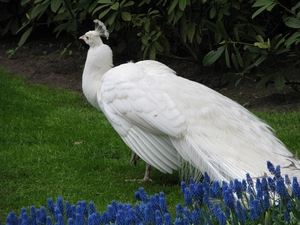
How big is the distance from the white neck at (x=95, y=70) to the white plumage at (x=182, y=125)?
7 cm

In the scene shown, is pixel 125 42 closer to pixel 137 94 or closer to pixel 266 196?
pixel 137 94

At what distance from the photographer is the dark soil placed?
8086mm

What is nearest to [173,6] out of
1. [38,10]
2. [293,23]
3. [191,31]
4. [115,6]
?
[191,31]

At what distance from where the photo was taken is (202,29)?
345 inches

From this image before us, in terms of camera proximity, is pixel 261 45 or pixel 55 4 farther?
pixel 55 4

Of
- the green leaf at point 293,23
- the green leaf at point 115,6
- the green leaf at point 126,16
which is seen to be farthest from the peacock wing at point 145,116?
the green leaf at point 126,16

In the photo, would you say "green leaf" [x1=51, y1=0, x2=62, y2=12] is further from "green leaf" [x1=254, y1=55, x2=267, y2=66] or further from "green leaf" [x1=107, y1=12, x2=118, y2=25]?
"green leaf" [x1=254, y1=55, x2=267, y2=66]

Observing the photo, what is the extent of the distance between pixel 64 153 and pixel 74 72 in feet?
10.3

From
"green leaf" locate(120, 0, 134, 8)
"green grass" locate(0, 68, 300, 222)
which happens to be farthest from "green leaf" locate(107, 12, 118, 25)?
"green grass" locate(0, 68, 300, 222)

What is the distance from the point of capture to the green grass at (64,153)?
220 inches

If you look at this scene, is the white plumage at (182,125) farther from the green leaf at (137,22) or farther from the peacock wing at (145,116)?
Answer: the green leaf at (137,22)

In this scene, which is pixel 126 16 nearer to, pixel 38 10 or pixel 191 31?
pixel 191 31

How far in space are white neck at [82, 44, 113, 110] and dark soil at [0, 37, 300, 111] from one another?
234 centimetres

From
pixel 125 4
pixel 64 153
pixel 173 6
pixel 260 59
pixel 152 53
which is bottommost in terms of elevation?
pixel 64 153
